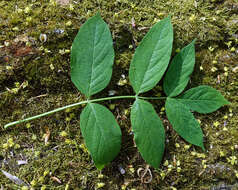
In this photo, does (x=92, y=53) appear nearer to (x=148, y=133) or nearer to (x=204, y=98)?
(x=148, y=133)

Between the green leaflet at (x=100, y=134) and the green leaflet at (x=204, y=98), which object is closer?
the green leaflet at (x=100, y=134)

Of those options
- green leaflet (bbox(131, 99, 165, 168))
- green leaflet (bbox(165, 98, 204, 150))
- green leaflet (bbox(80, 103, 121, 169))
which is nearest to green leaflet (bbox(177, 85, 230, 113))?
green leaflet (bbox(165, 98, 204, 150))

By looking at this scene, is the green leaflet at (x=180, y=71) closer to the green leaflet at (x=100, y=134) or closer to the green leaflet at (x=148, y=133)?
the green leaflet at (x=148, y=133)

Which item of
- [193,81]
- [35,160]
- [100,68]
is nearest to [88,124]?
[100,68]

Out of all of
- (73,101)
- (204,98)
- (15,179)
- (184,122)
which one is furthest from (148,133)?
(15,179)

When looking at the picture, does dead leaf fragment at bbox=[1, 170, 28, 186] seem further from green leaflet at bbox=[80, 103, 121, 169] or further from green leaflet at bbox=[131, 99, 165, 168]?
green leaflet at bbox=[131, 99, 165, 168]

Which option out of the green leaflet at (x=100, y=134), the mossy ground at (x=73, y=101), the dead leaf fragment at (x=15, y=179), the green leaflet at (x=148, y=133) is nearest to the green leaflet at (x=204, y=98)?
the mossy ground at (x=73, y=101)

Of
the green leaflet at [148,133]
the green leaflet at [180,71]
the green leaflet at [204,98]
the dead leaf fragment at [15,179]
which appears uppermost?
the green leaflet at [180,71]

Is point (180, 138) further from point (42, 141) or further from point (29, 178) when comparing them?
point (29, 178)
